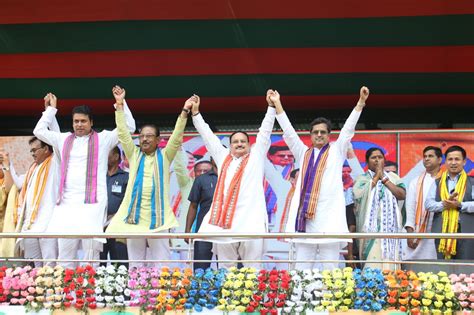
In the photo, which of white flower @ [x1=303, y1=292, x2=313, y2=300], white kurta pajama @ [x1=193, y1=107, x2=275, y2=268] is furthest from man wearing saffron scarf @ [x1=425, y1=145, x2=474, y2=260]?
white kurta pajama @ [x1=193, y1=107, x2=275, y2=268]

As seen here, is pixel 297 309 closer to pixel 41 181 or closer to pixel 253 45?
pixel 41 181

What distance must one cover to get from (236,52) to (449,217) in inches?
106

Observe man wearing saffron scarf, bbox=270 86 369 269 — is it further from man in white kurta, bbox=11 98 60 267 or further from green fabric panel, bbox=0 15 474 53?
man in white kurta, bbox=11 98 60 267

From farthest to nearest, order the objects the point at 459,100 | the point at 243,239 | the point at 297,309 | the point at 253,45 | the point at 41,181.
Answer: the point at 459,100
the point at 253,45
the point at 41,181
the point at 243,239
the point at 297,309

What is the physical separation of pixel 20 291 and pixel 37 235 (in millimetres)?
430

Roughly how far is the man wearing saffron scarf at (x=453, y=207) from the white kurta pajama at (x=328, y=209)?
791 mm

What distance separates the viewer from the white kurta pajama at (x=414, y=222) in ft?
21.6

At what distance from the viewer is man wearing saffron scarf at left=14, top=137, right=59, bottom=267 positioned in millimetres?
6457

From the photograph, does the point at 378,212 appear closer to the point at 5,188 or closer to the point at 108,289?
the point at 108,289

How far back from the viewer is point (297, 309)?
5.56 m

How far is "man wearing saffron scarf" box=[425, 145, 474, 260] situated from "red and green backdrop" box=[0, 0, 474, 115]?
149cm

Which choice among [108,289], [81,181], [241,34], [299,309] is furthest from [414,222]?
[81,181]

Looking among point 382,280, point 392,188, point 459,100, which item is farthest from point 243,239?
point 459,100

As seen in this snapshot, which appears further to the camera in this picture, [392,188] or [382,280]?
[392,188]
